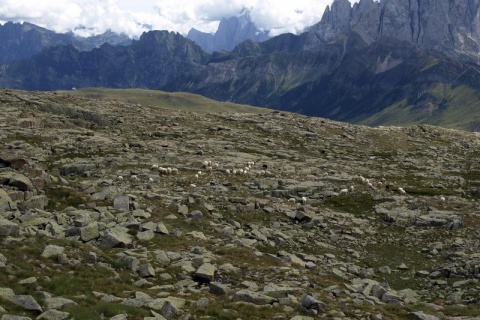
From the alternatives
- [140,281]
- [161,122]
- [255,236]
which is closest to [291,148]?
[161,122]

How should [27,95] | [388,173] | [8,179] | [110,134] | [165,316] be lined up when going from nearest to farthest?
[165,316]
[8,179]
[388,173]
[110,134]
[27,95]

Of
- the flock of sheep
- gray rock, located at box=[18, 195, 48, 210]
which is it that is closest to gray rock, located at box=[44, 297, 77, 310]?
gray rock, located at box=[18, 195, 48, 210]

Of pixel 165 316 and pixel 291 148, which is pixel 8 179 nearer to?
pixel 165 316

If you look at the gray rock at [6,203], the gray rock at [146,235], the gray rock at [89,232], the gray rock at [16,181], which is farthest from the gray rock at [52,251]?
the gray rock at [16,181]

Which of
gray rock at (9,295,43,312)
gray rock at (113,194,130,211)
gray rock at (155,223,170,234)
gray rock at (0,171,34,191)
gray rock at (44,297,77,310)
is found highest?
gray rock at (0,171,34,191)

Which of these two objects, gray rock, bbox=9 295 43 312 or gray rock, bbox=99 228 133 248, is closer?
gray rock, bbox=9 295 43 312

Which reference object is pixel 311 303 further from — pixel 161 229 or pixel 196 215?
pixel 196 215

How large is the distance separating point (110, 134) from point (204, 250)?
52.8 m

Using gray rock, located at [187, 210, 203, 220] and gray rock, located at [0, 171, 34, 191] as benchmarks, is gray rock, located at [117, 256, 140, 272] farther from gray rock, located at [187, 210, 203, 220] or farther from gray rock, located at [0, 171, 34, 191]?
gray rock, located at [0, 171, 34, 191]

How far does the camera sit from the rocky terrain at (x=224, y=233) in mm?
18016

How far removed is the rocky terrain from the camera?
59.1 ft

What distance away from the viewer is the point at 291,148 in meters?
76.1

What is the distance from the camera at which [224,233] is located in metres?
29.4

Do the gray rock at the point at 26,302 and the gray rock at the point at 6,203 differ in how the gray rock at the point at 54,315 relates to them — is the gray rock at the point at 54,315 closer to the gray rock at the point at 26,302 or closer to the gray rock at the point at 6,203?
the gray rock at the point at 26,302
